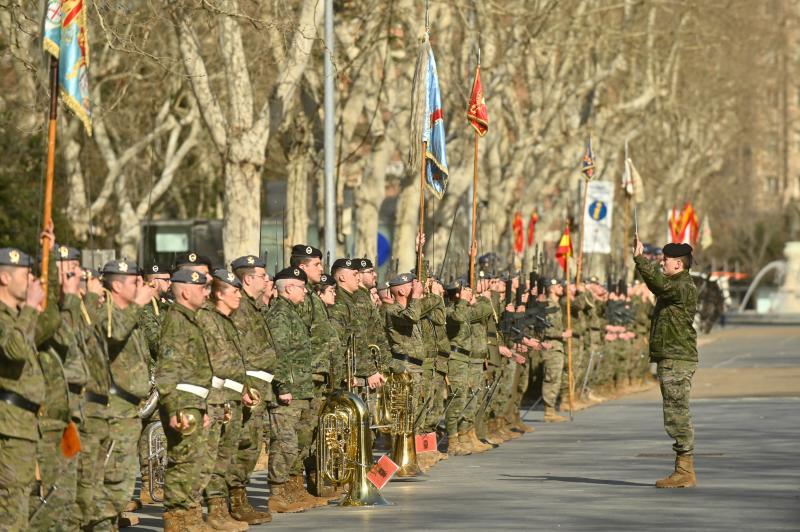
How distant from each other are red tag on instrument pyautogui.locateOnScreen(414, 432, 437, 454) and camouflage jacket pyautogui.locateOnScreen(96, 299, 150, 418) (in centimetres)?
626

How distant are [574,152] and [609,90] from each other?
732cm

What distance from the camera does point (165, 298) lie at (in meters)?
16.6

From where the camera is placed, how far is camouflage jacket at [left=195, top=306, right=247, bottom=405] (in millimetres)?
12977

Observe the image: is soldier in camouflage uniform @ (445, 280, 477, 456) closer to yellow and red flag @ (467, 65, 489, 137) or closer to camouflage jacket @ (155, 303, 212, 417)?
yellow and red flag @ (467, 65, 489, 137)

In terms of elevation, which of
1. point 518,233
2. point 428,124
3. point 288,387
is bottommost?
point 288,387

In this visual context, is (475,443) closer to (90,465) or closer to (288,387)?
(288,387)

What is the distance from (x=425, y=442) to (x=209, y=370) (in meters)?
5.72

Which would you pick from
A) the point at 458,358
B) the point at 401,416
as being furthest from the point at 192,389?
the point at 458,358

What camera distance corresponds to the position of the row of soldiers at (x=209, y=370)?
1036 centimetres

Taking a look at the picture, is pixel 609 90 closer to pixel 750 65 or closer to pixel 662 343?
pixel 750 65

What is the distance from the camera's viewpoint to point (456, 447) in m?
19.6

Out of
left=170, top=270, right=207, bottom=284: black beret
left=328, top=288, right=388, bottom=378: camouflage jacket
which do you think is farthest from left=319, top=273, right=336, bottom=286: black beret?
left=170, top=270, right=207, bottom=284: black beret

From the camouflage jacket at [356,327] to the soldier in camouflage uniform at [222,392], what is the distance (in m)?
2.67

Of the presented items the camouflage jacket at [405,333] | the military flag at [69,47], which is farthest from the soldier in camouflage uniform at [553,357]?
the military flag at [69,47]
